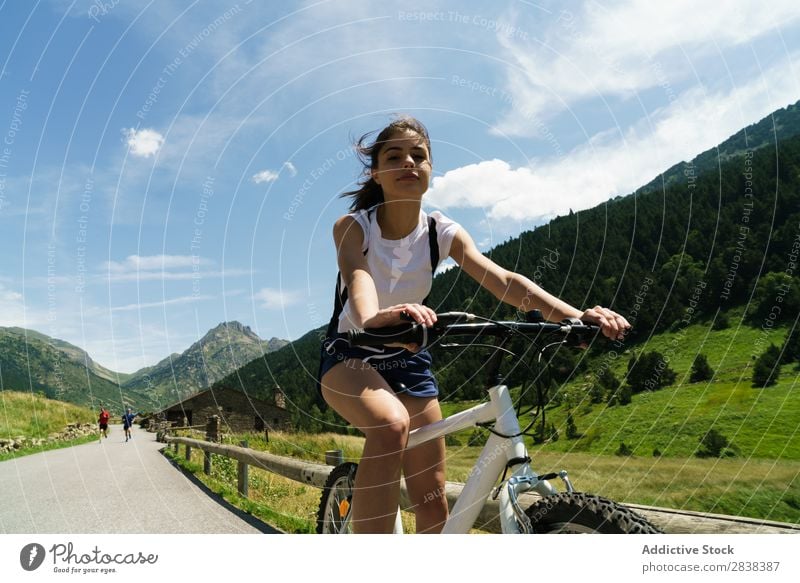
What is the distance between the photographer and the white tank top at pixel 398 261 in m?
2.77

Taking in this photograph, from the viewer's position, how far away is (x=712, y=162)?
185375 millimetres

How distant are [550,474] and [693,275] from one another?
280ft

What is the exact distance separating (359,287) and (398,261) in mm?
430

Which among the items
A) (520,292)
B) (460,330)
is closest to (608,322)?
(520,292)

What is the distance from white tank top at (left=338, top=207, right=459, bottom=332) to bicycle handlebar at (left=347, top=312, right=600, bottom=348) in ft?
2.26

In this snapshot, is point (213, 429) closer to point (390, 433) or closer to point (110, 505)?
point (110, 505)

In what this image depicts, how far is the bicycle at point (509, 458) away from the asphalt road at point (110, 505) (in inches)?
190

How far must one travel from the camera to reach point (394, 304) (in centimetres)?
288

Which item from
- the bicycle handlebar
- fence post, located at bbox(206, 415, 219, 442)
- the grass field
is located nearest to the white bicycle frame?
the bicycle handlebar

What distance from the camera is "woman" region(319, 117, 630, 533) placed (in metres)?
2.38

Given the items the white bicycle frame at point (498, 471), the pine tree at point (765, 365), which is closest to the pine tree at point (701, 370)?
the pine tree at point (765, 365)

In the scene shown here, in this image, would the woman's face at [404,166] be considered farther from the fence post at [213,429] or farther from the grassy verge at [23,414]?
the fence post at [213,429]

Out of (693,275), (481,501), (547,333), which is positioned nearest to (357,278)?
(547,333)
